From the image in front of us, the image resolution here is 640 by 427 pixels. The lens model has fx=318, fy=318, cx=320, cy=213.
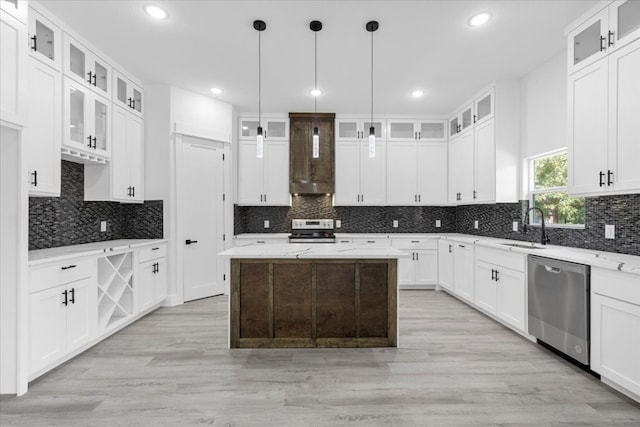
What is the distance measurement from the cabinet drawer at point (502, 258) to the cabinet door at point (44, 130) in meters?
4.32

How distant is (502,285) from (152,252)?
4.09 meters

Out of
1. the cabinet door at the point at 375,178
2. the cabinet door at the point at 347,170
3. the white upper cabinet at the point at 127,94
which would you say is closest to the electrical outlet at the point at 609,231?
the cabinet door at the point at 375,178

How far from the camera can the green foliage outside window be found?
130 inches

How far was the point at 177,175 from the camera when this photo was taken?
168 inches

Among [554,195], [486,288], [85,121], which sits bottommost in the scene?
[486,288]

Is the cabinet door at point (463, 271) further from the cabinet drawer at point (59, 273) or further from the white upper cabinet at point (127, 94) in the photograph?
the white upper cabinet at point (127, 94)

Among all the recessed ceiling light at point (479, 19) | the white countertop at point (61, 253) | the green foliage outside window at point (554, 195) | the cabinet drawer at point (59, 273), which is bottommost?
the cabinet drawer at point (59, 273)

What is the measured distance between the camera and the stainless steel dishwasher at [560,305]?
7.96 ft

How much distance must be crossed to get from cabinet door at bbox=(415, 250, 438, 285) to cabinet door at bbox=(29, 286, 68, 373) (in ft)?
14.8

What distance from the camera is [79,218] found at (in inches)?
139

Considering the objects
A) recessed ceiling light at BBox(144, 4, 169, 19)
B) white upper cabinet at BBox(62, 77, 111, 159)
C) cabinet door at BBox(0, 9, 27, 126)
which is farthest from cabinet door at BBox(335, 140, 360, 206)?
cabinet door at BBox(0, 9, 27, 126)

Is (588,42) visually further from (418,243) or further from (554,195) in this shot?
(418,243)

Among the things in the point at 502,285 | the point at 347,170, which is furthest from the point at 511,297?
the point at 347,170

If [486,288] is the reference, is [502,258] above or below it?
above
